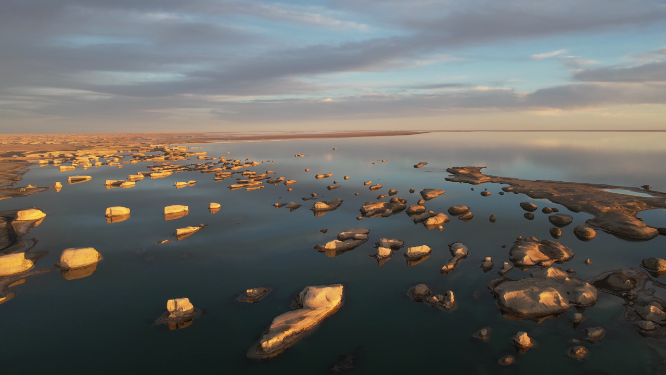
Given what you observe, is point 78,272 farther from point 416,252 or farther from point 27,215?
point 416,252

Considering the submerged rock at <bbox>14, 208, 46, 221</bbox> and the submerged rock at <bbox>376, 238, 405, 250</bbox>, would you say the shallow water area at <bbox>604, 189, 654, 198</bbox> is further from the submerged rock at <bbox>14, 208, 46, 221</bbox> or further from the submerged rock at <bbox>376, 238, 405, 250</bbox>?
the submerged rock at <bbox>14, 208, 46, 221</bbox>

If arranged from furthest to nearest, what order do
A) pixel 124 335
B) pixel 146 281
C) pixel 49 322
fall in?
pixel 146 281 < pixel 49 322 < pixel 124 335

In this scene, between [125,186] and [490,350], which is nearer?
[490,350]

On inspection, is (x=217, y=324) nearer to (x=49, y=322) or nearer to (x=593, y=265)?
(x=49, y=322)

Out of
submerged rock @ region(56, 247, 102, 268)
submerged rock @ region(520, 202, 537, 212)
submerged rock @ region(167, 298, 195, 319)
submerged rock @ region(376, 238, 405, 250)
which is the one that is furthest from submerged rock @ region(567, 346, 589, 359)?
submerged rock @ region(56, 247, 102, 268)

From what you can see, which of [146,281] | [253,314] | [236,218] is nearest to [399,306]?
[253,314]

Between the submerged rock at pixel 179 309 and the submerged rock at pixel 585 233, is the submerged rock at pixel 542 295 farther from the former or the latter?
the submerged rock at pixel 179 309

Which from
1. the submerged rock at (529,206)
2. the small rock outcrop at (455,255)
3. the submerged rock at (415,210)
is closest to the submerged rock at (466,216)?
the submerged rock at (415,210)
